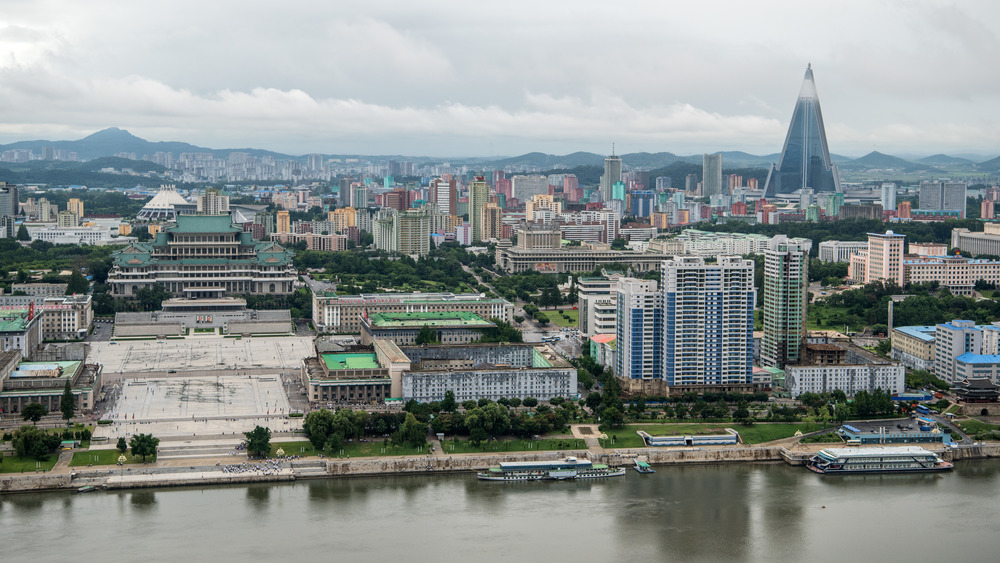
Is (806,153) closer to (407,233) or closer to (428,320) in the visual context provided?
(407,233)

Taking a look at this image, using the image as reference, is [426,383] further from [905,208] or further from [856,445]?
[905,208]

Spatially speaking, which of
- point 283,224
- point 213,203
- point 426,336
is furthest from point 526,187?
point 426,336

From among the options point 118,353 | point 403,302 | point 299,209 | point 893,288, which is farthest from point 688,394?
point 299,209

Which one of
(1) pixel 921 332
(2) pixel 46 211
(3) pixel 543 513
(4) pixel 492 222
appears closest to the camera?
(3) pixel 543 513

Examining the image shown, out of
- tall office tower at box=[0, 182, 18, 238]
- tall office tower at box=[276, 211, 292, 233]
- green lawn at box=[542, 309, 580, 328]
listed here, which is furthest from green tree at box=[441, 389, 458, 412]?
tall office tower at box=[0, 182, 18, 238]

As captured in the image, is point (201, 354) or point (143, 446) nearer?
point (143, 446)

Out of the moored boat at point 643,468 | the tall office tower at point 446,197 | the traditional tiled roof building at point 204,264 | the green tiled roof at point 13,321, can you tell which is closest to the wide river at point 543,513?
the moored boat at point 643,468

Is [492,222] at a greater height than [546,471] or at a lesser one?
greater
